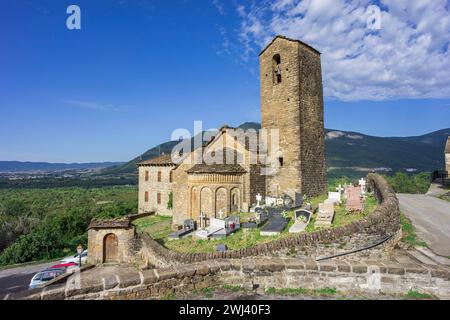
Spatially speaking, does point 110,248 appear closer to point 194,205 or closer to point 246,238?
point 194,205

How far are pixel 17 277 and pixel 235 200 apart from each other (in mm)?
17054

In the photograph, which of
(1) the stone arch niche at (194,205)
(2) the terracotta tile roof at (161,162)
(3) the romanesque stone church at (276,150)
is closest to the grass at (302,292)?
(3) the romanesque stone church at (276,150)

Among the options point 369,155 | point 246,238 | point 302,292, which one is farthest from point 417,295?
point 369,155

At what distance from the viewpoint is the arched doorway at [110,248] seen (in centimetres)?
1803

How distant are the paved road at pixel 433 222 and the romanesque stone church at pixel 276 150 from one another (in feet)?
19.3

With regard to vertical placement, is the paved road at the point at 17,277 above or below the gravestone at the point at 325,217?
below

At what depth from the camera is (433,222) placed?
1244 centimetres

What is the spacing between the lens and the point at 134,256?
17.7 metres

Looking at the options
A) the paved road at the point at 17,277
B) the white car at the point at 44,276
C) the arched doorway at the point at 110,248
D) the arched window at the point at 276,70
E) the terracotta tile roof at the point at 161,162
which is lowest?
the paved road at the point at 17,277

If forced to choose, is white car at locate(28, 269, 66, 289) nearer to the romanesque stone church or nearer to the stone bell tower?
the romanesque stone church

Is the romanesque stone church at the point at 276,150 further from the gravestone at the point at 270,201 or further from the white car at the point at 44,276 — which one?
the white car at the point at 44,276

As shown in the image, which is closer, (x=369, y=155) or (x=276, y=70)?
(x=276, y=70)

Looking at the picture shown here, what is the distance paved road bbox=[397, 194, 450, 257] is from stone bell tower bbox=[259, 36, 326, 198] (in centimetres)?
591
